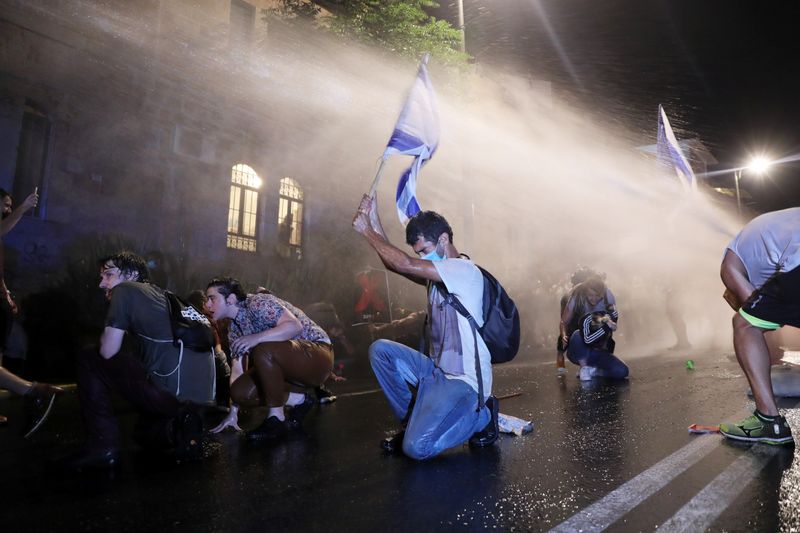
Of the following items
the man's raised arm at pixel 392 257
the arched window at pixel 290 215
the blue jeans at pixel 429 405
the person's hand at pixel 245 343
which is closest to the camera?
the blue jeans at pixel 429 405

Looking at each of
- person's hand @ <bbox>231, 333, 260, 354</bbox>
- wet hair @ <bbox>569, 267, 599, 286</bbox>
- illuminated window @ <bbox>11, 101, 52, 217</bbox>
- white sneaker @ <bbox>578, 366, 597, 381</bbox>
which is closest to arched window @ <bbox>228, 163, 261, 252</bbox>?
illuminated window @ <bbox>11, 101, 52, 217</bbox>

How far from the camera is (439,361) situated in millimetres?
3383

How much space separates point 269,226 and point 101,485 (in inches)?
492

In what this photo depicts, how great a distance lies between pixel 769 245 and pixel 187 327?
377cm

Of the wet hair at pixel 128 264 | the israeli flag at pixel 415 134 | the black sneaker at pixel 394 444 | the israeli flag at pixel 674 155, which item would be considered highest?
the israeli flag at pixel 674 155

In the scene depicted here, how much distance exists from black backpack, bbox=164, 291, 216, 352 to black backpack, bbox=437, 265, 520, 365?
1.66 m

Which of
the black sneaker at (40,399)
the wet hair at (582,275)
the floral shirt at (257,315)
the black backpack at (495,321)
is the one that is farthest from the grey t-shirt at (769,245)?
the black sneaker at (40,399)

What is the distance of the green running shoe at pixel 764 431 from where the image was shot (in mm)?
3150

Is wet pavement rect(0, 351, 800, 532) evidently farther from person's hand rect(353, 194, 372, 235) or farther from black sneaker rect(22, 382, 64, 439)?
person's hand rect(353, 194, 372, 235)

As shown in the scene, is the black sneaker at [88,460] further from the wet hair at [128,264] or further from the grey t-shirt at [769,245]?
the grey t-shirt at [769,245]

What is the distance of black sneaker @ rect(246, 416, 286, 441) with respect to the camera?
388 cm

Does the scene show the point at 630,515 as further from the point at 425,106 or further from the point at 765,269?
the point at 425,106

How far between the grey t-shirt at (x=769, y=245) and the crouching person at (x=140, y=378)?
371 cm

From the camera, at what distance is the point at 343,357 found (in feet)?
Result: 30.1
